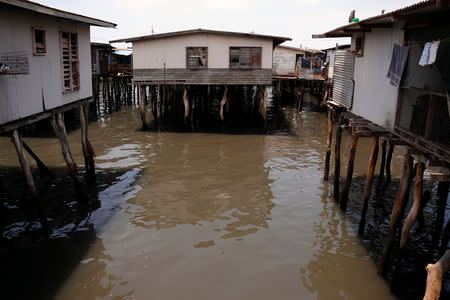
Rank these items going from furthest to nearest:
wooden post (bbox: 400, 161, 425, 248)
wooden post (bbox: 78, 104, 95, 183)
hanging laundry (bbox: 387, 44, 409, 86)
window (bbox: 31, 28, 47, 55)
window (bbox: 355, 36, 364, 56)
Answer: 1. wooden post (bbox: 78, 104, 95, 183)
2. window (bbox: 355, 36, 364, 56)
3. window (bbox: 31, 28, 47, 55)
4. hanging laundry (bbox: 387, 44, 409, 86)
5. wooden post (bbox: 400, 161, 425, 248)

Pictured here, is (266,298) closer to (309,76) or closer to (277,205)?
(277,205)

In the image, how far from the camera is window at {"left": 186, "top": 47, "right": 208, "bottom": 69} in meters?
22.2

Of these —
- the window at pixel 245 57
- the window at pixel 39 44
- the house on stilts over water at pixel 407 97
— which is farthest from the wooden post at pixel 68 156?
the window at pixel 245 57

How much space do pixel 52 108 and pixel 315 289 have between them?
8.60 m

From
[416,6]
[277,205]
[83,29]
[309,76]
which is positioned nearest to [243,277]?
[277,205]

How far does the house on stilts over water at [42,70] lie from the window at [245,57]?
9.29 meters

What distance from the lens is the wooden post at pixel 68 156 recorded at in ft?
36.3

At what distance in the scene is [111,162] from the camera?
52.5 ft

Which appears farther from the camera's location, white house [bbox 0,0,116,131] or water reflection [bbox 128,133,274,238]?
water reflection [bbox 128,133,274,238]

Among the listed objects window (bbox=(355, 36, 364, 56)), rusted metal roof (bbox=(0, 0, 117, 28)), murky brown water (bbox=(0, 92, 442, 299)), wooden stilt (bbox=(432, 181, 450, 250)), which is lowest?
murky brown water (bbox=(0, 92, 442, 299))

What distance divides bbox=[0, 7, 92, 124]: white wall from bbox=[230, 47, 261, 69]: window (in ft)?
34.8

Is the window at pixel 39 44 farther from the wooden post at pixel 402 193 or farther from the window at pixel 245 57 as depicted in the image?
the window at pixel 245 57

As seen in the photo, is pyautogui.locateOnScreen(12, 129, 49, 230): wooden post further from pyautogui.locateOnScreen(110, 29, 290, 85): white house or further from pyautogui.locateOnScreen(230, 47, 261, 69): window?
pyautogui.locateOnScreen(230, 47, 261, 69): window

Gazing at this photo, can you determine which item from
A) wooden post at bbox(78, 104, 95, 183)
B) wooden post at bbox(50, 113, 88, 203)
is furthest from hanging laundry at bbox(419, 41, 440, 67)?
wooden post at bbox(78, 104, 95, 183)
